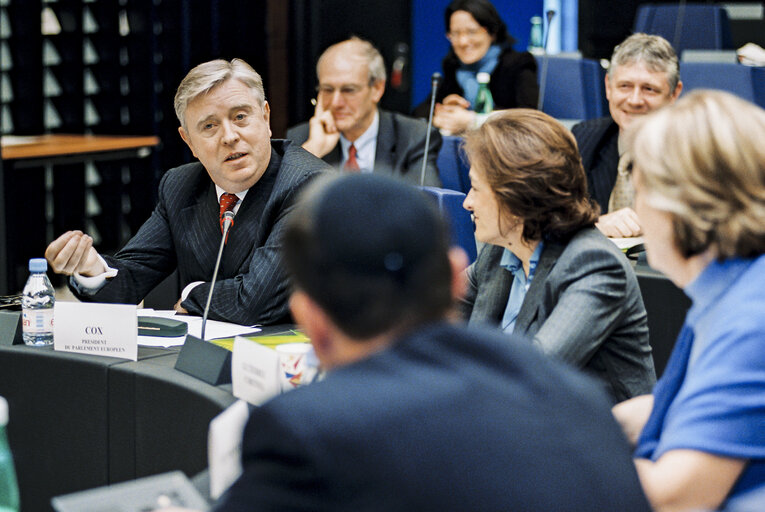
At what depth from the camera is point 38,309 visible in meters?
2.11

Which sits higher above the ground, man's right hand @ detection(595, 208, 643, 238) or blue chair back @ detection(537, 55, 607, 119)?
blue chair back @ detection(537, 55, 607, 119)

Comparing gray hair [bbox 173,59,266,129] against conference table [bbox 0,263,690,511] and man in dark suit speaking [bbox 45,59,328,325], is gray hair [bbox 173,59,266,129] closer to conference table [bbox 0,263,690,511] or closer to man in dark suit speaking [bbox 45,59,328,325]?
man in dark suit speaking [bbox 45,59,328,325]

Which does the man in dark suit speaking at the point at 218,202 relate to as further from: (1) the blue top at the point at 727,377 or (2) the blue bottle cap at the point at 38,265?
(1) the blue top at the point at 727,377

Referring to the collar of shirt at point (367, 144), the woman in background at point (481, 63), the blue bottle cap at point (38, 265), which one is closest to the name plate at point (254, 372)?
the blue bottle cap at point (38, 265)

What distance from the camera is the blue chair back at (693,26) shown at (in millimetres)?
5957

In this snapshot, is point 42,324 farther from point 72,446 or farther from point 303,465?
point 303,465

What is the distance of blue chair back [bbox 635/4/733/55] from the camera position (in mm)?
5957

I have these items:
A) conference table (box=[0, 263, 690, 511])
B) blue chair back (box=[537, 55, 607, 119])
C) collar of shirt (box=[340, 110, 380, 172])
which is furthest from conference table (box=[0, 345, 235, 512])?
blue chair back (box=[537, 55, 607, 119])

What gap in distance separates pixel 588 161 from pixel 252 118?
156cm

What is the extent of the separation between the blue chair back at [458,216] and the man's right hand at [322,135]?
4.86 feet

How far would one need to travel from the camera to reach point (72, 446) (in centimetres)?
197

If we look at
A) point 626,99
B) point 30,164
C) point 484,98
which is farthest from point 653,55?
point 30,164

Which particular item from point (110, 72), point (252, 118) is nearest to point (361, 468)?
point (252, 118)

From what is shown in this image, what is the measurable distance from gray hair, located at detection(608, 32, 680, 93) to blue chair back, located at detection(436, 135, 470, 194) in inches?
27.4
